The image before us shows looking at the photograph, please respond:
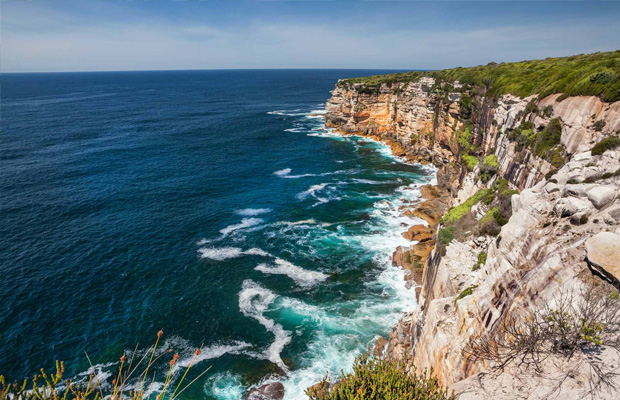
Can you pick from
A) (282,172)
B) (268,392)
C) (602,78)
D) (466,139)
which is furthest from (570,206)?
(282,172)

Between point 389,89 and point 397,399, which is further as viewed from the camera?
point 389,89

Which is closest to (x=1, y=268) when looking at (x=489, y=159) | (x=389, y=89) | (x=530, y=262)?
(x=530, y=262)

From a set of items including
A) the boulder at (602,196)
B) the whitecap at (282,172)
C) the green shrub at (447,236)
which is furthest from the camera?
the whitecap at (282,172)

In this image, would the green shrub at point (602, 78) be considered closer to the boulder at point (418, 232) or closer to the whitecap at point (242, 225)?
the boulder at point (418, 232)

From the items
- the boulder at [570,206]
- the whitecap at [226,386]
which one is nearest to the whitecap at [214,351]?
the whitecap at [226,386]

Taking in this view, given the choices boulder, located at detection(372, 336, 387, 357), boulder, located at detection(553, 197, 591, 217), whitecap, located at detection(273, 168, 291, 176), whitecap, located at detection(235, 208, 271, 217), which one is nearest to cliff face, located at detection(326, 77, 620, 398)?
boulder, located at detection(553, 197, 591, 217)

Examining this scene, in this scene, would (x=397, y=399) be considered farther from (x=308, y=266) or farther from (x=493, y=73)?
(x=493, y=73)

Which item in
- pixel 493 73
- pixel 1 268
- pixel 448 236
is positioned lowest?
pixel 1 268
